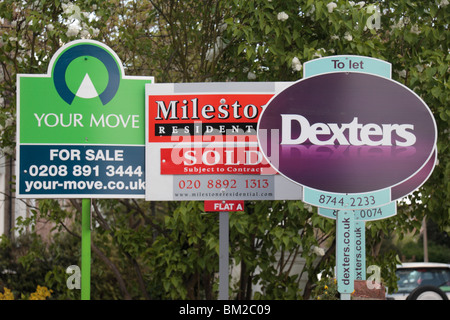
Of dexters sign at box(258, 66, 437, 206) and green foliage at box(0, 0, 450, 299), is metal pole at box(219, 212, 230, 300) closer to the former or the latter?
dexters sign at box(258, 66, 437, 206)

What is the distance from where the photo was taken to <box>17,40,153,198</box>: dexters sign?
549 centimetres

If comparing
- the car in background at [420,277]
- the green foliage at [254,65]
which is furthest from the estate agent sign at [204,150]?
the car in background at [420,277]

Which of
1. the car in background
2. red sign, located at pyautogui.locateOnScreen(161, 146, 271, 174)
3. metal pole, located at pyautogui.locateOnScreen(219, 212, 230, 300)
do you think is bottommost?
the car in background

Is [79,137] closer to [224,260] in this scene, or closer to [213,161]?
[213,161]

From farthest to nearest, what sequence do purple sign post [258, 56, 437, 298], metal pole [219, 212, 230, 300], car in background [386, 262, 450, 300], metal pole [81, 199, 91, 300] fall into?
car in background [386, 262, 450, 300], metal pole [81, 199, 91, 300], metal pole [219, 212, 230, 300], purple sign post [258, 56, 437, 298]

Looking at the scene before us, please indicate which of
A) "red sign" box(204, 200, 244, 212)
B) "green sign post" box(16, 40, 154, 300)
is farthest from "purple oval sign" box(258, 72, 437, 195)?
"green sign post" box(16, 40, 154, 300)

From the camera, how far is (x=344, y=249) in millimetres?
4805

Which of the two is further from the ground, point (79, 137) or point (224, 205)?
point (79, 137)

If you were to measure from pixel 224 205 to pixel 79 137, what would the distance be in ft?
4.35

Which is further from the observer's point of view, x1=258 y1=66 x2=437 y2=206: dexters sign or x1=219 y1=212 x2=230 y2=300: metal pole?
x1=219 y1=212 x2=230 y2=300: metal pole

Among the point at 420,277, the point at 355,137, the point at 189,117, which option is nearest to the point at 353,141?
the point at 355,137

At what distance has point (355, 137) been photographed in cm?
481

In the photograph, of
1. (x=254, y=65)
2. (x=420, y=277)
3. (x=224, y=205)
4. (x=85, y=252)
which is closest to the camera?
(x=224, y=205)
